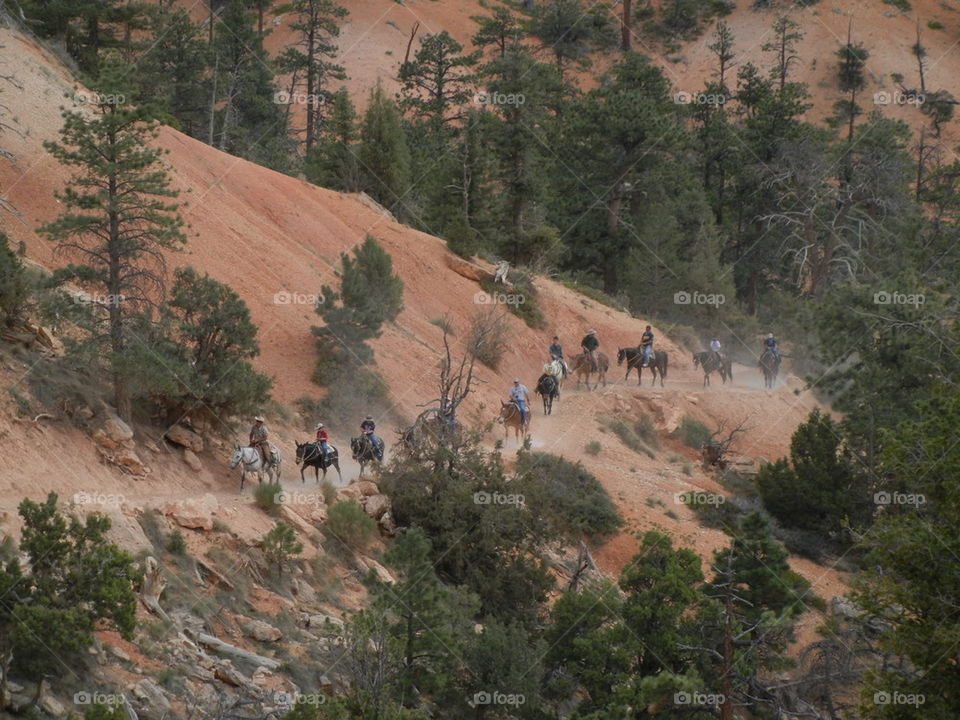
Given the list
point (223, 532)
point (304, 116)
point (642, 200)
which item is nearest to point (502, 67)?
point (642, 200)

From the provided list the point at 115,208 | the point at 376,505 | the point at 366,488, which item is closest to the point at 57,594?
the point at 115,208

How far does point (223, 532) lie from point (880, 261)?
36.1 meters

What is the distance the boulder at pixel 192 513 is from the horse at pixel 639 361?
2180cm

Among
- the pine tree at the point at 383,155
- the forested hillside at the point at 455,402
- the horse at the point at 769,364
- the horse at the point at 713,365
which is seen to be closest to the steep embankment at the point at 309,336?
the forested hillside at the point at 455,402

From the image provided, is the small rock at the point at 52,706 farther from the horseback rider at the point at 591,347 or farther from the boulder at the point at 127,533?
the horseback rider at the point at 591,347

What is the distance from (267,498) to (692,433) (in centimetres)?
1985

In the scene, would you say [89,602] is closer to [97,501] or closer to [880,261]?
[97,501]

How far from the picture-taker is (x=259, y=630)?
20.3 meters

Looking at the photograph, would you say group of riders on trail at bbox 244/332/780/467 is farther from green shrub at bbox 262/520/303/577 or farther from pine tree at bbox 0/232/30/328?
pine tree at bbox 0/232/30/328

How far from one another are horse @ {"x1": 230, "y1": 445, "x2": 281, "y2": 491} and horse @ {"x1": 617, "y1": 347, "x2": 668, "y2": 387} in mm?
18581

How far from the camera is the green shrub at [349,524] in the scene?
81.9 ft

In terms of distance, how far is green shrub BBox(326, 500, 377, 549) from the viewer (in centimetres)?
A: 2497

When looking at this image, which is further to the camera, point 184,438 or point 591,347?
point 591,347

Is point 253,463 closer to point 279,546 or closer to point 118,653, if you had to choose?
point 279,546
